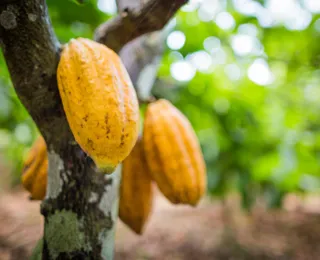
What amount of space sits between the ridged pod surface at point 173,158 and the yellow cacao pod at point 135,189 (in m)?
0.06

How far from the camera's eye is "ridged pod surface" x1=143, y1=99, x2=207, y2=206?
3.53 feet

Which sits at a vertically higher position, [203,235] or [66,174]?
[66,174]

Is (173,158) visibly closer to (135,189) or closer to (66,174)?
(135,189)

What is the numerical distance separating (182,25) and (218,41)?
0.31 metres

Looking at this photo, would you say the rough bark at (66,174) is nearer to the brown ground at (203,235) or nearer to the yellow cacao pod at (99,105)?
the yellow cacao pod at (99,105)

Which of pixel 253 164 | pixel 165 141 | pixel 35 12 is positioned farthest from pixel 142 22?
pixel 253 164

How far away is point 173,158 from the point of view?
3.58 feet

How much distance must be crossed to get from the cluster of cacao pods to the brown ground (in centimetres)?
61

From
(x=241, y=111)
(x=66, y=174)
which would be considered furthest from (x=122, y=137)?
(x=241, y=111)

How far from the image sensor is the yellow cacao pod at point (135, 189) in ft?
3.72

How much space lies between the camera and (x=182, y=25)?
6.71 feet

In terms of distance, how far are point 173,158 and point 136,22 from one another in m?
0.44

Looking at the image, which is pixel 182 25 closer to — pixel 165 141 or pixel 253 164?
pixel 253 164

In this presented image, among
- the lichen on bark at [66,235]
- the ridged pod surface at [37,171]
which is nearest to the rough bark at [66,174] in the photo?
the lichen on bark at [66,235]
